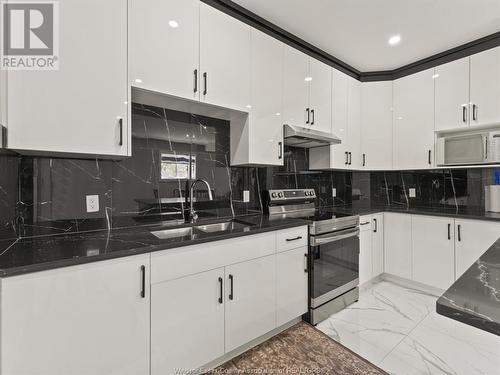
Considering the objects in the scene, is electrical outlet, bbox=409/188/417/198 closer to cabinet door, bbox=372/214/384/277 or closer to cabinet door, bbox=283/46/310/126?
cabinet door, bbox=372/214/384/277

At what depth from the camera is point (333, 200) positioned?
3.37 m

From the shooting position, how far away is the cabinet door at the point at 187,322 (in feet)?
4.42

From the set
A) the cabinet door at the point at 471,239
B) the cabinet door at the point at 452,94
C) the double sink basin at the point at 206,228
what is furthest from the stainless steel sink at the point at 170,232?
the cabinet door at the point at 452,94

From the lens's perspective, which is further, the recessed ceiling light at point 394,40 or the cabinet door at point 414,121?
the cabinet door at point 414,121

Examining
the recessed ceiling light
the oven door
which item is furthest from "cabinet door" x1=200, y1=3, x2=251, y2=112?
the recessed ceiling light

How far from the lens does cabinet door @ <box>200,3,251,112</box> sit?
73.1 inches

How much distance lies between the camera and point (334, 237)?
2262 millimetres

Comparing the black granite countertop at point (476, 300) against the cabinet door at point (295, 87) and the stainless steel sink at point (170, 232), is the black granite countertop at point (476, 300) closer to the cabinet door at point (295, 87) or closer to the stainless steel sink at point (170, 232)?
the stainless steel sink at point (170, 232)

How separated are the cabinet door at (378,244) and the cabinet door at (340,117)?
0.73 metres

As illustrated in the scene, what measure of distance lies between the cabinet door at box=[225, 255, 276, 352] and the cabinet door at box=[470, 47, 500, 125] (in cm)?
261

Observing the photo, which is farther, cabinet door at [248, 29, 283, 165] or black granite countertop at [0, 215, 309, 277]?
cabinet door at [248, 29, 283, 165]

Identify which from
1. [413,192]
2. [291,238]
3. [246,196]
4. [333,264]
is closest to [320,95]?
[246,196]

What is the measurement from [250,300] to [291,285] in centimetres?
42

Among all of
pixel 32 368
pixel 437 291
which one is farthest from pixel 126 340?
pixel 437 291
